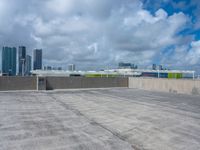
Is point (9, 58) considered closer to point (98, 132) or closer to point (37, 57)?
point (37, 57)

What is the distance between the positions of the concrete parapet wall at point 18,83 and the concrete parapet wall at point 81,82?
1791mm

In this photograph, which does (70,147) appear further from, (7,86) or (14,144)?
(7,86)

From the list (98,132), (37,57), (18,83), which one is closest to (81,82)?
(18,83)

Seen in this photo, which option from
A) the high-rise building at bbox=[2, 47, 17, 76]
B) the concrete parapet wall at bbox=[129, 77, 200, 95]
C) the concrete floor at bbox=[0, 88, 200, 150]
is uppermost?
the high-rise building at bbox=[2, 47, 17, 76]

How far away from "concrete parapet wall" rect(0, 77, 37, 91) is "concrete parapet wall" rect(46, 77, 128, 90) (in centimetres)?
179

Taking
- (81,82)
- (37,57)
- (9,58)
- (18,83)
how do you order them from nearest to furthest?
1. (18,83)
2. (81,82)
3. (9,58)
4. (37,57)

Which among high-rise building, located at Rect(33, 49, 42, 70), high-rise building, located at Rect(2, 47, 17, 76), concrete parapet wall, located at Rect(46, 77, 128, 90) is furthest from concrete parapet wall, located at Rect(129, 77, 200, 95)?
high-rise building, located at Rect(2, 47, 17, 76)

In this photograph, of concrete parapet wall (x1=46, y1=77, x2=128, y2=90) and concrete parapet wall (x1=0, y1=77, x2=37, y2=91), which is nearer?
concrete parapet wall (x1=0, y1=77, x2=37, y2=91)

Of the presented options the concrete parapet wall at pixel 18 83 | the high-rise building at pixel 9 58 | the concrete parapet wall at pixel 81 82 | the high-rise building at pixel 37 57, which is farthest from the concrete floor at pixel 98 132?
the high-rise building at pixel 37 57

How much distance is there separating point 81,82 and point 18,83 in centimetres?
761

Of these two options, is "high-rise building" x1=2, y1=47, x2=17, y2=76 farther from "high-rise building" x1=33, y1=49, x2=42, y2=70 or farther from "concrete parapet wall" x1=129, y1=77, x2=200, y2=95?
"concrete parapet wall" x1=129, y1=77, x2=200, y2=95

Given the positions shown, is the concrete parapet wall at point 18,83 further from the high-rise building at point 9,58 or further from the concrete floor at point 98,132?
the high-rise building at point 9,58

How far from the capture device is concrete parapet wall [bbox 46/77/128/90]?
71.6 feet

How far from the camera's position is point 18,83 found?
65.2 feet
